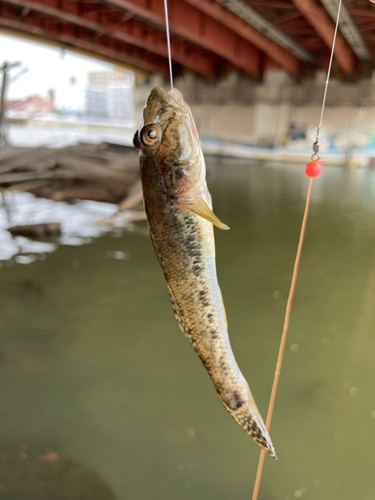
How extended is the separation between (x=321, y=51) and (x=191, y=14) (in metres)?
8.80

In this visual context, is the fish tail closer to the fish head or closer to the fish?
the fish

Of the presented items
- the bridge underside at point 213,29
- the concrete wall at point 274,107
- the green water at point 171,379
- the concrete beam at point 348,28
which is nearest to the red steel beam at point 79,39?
the bridge underside at point 213,29

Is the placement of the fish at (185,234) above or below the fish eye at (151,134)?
below

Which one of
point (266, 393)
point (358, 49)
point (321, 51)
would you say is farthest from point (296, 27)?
point (266, 393)

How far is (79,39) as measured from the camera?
17.4 metres

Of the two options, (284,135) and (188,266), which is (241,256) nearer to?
(188,266)

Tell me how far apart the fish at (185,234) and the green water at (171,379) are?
5.98 feet

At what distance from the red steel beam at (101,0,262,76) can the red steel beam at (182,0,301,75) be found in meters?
0.62

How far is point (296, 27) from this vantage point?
14719 mm

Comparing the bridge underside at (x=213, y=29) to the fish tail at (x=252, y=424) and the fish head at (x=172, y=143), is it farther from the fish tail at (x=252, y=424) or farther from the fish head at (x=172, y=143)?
the fish tail at (x=252, y=424)

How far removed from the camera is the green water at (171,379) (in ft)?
9.57

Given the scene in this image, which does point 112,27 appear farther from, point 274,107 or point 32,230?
point 274,107

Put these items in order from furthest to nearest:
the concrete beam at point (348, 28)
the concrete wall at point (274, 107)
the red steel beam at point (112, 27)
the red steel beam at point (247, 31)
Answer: the concrete wall at point (274, 107) → the red steel beam at point (112, 27) → the red steel beam at point (247, 31) → the concrete beam at point (348, 28)

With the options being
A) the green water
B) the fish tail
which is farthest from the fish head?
the green water
